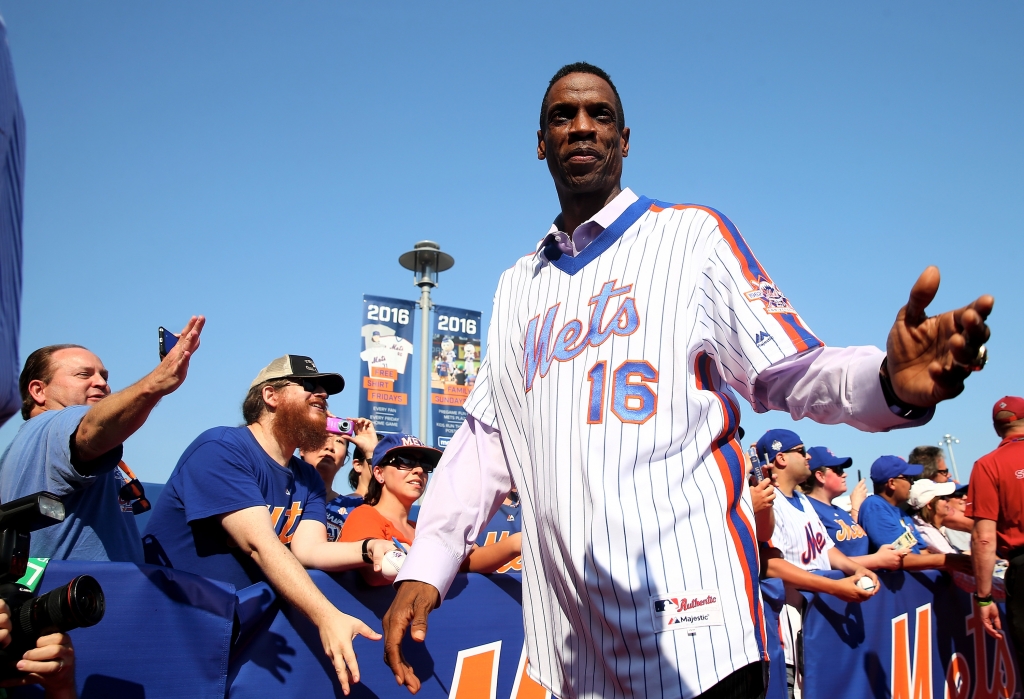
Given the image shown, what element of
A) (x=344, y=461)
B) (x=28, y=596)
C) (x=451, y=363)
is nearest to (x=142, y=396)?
(x=28, y=596)

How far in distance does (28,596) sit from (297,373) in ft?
7.61

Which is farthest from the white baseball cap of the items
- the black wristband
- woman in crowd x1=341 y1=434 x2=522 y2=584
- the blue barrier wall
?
the black wristband

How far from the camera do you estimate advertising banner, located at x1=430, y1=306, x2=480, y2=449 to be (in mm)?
15648

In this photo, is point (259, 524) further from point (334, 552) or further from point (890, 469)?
point (890, 469)

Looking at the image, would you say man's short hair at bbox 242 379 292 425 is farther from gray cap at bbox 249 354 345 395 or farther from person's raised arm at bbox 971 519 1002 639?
person's raised arm at bbox 971 519 1002 639

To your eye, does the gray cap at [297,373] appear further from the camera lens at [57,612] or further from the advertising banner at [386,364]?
the advertising banner at [386,364]

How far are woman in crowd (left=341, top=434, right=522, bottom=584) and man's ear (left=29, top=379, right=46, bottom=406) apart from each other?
5.11ft

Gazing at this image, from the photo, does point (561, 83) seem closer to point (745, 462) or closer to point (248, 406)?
point (745, 462)

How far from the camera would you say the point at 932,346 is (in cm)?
121

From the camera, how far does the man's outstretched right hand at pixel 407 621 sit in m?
1.94

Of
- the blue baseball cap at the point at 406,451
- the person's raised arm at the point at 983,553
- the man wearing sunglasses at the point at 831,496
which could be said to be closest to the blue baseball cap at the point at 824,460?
the man wearing sunglasses at the point at 831,496

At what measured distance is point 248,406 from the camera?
429 cm

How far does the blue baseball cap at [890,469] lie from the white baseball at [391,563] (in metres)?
5.55

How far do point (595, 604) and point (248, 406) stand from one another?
3139 mm
